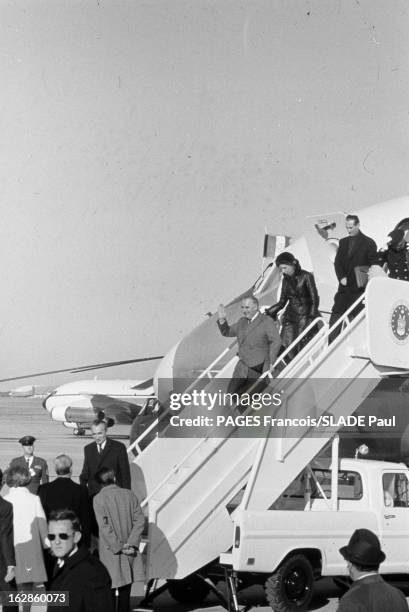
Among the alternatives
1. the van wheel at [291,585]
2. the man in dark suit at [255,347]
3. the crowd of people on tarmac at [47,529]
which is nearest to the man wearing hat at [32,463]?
the man in dark suit at [255,347]

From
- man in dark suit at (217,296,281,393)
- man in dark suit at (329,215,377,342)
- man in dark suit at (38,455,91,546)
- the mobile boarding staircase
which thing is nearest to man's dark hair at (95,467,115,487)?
man in dark suit at (38,455,91,546)

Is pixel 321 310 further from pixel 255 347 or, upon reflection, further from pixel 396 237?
pixel 255 347

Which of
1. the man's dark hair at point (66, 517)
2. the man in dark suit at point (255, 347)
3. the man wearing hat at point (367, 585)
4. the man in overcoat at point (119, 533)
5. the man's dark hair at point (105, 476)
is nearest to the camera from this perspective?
the man wearing hat at point (367, 585)

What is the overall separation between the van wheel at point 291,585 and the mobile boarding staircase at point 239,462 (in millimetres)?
585

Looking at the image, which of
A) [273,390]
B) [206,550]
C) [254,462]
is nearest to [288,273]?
[273,390]

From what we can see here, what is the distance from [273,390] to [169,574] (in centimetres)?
235

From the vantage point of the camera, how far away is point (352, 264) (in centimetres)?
1215

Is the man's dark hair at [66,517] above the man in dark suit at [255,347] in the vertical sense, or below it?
below

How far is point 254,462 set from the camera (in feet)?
33.1

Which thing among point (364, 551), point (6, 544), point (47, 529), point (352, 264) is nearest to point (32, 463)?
point (47, 529)

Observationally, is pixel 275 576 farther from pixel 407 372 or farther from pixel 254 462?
pixel 407 372

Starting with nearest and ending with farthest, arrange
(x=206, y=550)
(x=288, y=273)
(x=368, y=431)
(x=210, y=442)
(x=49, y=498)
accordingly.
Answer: (x=49, y=498)
(x=206, y=550)
(x=210, y=442)
(x=288, y=273)
(x=368, y=431)

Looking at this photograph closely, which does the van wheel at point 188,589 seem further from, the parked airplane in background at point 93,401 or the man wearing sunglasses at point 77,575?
the parked airplane in background at point 93,401

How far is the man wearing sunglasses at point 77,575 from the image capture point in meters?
5.06
